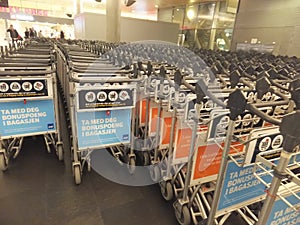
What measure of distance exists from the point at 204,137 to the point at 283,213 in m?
0.58

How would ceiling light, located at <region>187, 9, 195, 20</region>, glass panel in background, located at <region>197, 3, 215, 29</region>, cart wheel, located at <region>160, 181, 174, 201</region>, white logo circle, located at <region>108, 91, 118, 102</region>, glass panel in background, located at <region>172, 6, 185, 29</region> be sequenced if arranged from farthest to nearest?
glass panel in background, located at <region>172, 6, 185, 29</region>, ceiling light, located at <region>187, 9, 195, 20</region>, glass panel in background, located at <region>197, 3, 215, 29</region>, cart wheel, located at <region>160, 181, 174, 201</region>, white logo circle, located at <region>108, 91, 118, 102</region>

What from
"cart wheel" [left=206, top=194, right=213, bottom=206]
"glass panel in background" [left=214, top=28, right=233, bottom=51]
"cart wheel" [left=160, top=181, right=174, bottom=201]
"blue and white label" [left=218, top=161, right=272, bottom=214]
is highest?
"glass panel in background" [left=214, top=28, right=233, bottom=51]

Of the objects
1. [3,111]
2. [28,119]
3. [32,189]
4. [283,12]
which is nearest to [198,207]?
[32,189]

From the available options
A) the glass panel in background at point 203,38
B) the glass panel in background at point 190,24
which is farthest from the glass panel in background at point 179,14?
the glass panel in background at point 203,38

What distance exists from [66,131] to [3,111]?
1.34 meters

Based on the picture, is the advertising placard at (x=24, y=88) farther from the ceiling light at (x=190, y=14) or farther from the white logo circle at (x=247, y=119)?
the ceiling light at (x=190, y=14)

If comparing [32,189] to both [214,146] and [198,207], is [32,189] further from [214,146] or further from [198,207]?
[214,146]

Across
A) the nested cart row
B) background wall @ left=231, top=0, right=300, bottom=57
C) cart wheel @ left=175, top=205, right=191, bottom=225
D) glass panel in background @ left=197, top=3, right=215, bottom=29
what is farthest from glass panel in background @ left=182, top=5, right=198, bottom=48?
cart wheel @ left=175, top=205, right=191, bottom=225

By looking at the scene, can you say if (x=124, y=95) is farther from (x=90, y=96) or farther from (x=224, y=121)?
(x=224, y=121)

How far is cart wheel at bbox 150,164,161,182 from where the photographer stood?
6.88ft

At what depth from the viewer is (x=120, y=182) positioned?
2119 millimetres

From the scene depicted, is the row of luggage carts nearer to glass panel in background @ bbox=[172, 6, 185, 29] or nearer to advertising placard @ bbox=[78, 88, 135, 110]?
advertising placard @ bbox=[78, 88, 135, 110]

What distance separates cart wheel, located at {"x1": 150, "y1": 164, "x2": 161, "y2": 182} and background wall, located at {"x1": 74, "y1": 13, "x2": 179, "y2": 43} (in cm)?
1050

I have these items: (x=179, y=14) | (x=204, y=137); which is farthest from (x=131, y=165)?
(x=179, y=14)
